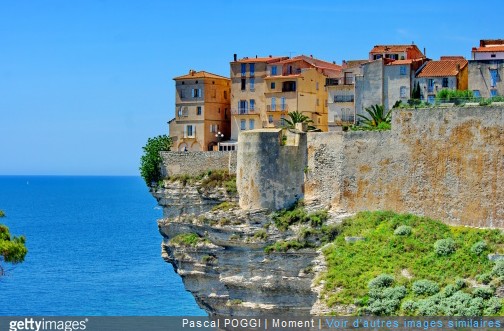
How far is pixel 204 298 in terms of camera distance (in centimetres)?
5278

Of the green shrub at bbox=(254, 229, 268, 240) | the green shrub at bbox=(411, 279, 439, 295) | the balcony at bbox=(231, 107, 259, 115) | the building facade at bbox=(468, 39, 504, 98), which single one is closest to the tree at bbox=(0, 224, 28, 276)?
the green shrub at bbox=(411, 279, 439, 295)

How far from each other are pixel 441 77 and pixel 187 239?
13284 mm

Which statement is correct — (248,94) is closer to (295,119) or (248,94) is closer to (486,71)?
(295,119)

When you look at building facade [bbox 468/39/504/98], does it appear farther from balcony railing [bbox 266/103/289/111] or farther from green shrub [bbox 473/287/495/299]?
green shrub [bbox 473/287/495/299]

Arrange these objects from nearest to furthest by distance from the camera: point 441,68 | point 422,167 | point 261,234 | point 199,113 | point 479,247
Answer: point 479,247
point 422,167
point 261,234
point 441,68
point 199,113

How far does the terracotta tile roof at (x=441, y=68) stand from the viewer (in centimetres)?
5275

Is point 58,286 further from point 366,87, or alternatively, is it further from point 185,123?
point 366,87

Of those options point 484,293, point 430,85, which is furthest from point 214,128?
point 484,293

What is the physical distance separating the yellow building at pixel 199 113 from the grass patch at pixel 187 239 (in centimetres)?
667

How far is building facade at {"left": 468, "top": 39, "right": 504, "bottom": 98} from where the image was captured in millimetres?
50375

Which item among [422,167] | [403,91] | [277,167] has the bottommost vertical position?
[277,167]

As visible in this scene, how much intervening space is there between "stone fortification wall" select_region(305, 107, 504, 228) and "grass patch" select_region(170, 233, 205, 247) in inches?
255

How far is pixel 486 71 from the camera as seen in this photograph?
50.7 m

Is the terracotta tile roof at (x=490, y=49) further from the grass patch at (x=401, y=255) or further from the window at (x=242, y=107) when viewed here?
the window at (x=242, y=107)
